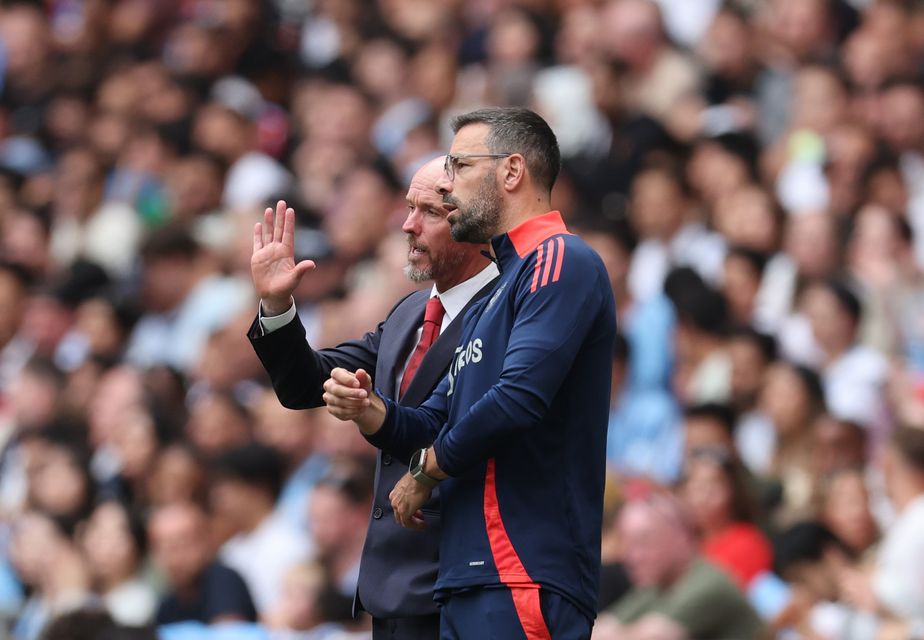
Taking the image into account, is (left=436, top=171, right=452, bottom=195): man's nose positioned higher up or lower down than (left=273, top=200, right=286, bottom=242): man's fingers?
higher up

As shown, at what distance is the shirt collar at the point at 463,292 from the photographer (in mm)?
5145

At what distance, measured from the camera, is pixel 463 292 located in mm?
5152

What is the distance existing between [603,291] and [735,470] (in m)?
3.58

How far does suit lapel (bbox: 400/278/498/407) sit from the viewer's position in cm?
505

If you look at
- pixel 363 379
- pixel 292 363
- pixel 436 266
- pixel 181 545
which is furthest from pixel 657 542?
pixel 363 379

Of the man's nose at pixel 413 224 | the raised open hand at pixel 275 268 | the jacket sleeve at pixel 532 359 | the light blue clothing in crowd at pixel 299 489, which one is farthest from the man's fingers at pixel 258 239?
the light blue clothing in crowd at pixel 299 489

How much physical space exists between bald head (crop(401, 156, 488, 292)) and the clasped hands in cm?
50

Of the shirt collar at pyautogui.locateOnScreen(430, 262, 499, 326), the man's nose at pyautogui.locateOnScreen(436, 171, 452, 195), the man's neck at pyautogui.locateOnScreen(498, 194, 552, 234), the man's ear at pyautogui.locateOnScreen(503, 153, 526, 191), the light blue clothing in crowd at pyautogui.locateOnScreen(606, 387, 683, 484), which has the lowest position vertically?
the light blue clothing in crowd at pyautogui.locateOnScreen(606, 387, 683, 484)

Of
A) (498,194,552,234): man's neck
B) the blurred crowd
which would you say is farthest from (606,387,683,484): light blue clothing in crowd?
(498,194,552,234): man's neck

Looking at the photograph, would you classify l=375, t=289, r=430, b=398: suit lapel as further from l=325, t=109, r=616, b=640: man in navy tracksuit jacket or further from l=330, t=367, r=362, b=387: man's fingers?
l=330, t=367, r=362, b=387: man's fingers

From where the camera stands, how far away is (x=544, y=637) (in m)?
4.47

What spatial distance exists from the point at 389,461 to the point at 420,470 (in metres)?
0.46

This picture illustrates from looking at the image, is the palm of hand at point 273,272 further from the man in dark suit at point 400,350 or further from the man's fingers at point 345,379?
the man's fingers at point 345,379

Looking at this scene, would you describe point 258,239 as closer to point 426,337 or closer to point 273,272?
point 273,272
